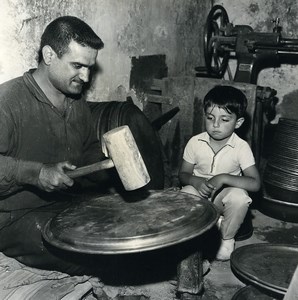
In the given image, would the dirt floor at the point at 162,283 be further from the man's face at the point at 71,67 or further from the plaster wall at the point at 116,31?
the plaster wall at the point at 116,31

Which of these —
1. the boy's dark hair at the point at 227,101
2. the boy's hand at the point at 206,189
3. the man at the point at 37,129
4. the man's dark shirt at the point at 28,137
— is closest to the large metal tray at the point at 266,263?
the boy's hand at the point at 206,189

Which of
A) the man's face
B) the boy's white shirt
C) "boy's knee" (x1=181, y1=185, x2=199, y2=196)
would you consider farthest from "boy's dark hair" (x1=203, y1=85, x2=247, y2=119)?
the man's face

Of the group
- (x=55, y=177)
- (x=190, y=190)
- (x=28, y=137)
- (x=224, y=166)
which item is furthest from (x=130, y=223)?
(x=224, y=166)

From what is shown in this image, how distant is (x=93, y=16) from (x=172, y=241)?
2.64 metres

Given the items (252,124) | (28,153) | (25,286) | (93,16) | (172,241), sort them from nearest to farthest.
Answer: (172,241), (25,286), (28,153), (93,16), (252,124)

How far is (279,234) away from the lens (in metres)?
4.09

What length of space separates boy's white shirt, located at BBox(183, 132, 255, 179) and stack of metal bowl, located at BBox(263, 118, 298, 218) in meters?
0.92

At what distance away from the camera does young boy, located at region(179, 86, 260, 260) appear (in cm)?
329

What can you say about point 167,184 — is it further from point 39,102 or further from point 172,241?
point 172,241

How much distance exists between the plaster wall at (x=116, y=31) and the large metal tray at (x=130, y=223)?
135cm

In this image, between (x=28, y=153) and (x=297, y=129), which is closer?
(x=28, y=153)

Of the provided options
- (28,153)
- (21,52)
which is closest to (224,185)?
(28,153)

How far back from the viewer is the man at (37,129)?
2.68 meters

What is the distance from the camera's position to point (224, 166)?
3.47 metres
